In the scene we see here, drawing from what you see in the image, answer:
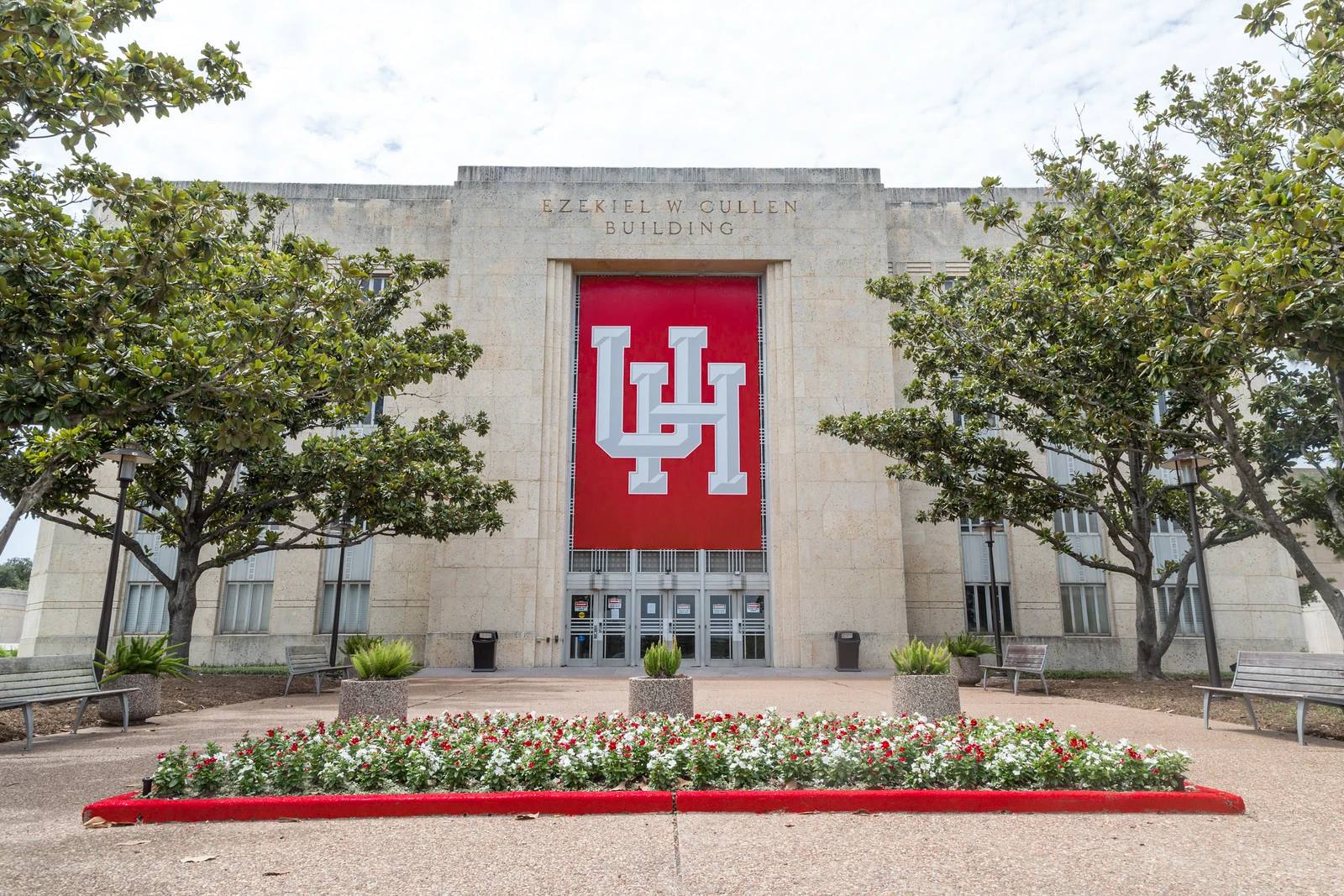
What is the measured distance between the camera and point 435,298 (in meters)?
27.6

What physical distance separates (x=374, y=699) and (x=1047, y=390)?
12873mm

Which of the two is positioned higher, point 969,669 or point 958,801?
point 969,669

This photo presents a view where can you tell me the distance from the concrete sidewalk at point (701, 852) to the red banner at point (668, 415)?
→ 18.2 meters

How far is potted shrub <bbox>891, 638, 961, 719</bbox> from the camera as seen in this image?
10266mm

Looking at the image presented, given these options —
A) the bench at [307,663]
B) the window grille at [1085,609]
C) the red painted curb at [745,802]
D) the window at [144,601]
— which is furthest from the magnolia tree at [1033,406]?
the window at [144,601]

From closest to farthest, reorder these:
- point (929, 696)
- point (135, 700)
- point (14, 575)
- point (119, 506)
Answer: point (929, 696)
point (135, 700)
point (119, 506)
point (14, 575)

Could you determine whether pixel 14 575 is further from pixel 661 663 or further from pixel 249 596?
pixel 661 663

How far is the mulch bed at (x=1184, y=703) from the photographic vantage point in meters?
11.0

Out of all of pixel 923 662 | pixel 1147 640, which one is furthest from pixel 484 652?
pixel 1147 640

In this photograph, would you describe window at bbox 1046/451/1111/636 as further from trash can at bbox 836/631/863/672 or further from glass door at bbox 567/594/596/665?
glass door at bbox 567/594/596/665

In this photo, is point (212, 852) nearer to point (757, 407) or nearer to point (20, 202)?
point (20, 202)

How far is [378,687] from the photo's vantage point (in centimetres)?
995

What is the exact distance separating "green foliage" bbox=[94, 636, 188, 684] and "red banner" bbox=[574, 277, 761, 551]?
45.6ft

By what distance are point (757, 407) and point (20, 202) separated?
19.7 metres
